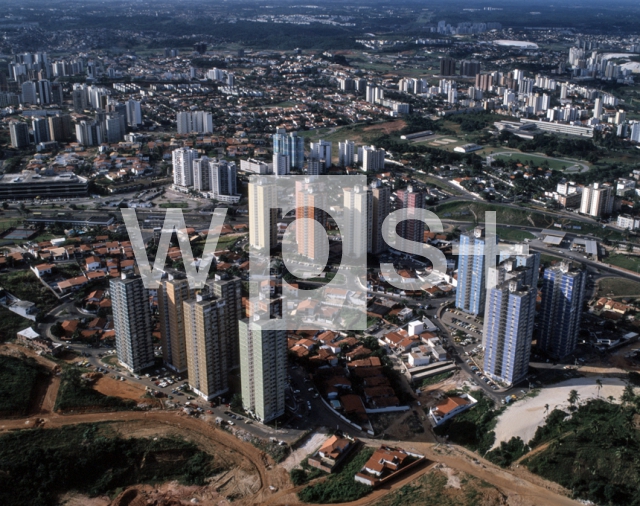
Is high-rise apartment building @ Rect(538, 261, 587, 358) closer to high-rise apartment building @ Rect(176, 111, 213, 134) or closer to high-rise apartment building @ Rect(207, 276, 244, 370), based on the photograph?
high-rise apartment building @ Rect(207, 276, 244, 370)

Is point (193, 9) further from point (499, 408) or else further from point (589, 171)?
point (499, 408)

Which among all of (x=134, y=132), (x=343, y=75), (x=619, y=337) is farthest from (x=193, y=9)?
(x=619, y=337)

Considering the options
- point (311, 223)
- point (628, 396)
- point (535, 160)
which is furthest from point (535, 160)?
point (628, 396)

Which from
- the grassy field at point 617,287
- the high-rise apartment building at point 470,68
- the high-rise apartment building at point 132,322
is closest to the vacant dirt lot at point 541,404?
the grassy field at point 617,287

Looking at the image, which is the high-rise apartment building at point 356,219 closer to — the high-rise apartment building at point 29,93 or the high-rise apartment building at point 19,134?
the high-rise apartment building at point 19,134

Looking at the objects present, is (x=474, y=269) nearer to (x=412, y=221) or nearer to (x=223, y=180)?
(x=412, y=221)

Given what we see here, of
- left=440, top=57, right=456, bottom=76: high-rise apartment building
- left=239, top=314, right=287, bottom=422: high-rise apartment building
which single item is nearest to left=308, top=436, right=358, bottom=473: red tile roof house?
left=239, top=314, right=287, bottom=422: high-rise apartment building
